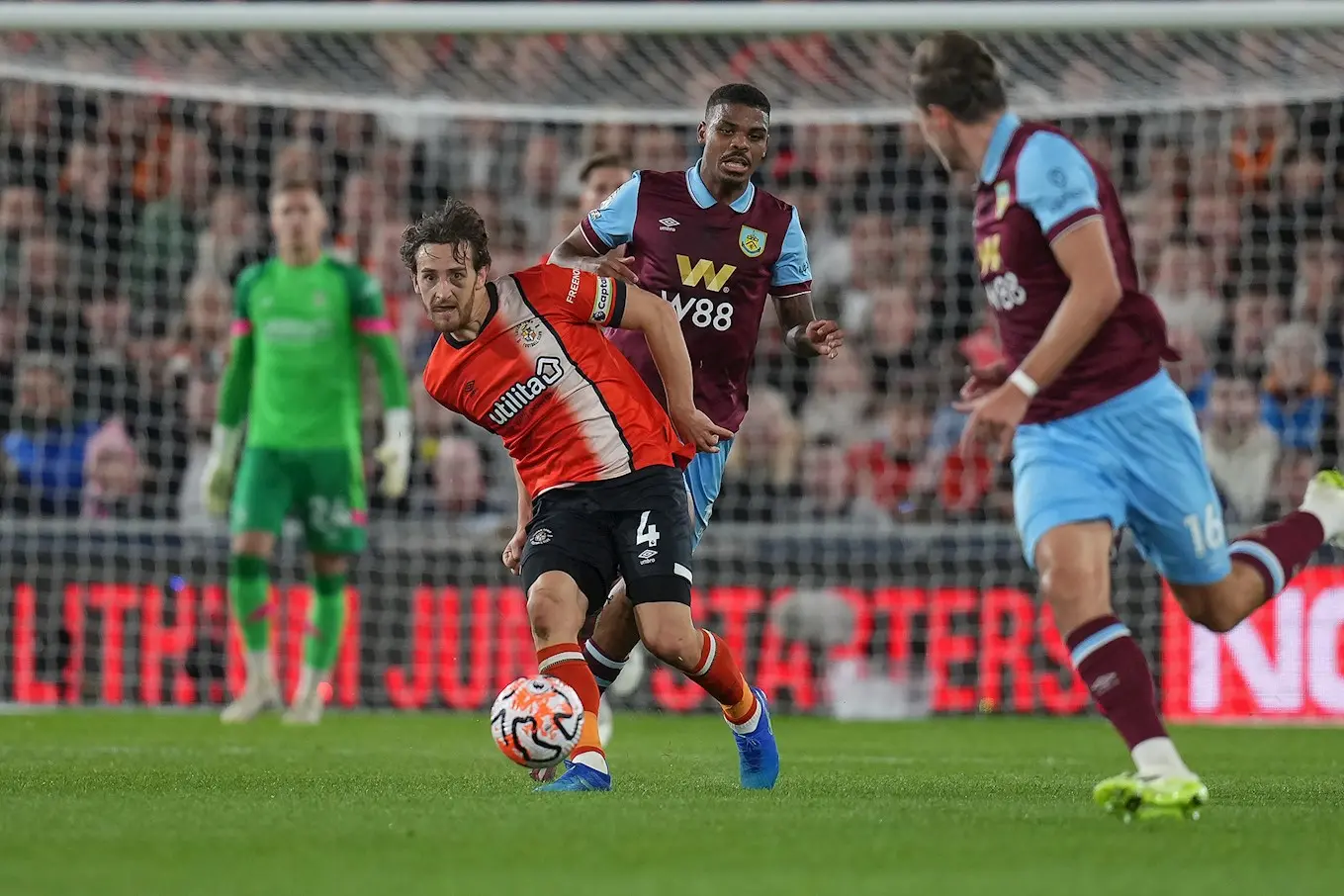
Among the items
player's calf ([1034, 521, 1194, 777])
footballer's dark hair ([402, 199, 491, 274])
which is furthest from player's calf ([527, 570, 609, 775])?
player's calf ([1034, 521, 1194, 777])

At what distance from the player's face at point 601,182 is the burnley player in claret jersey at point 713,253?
123 centimetres

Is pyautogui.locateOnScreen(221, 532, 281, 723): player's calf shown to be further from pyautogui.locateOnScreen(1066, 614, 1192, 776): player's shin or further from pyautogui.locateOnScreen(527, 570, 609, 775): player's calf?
pyautogui.locateOnScreen(1066, 614, 1192, 776): player's shin

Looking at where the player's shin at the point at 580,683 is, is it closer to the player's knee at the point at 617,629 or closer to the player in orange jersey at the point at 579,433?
the player in orange jersey at the point at 579,433

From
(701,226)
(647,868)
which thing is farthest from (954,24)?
(647,868)

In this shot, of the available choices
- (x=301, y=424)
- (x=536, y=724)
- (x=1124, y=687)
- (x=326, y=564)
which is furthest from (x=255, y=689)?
(x=1124, y=687)

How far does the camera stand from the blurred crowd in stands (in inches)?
472

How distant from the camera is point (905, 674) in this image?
35.9ft

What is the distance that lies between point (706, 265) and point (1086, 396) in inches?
72.2

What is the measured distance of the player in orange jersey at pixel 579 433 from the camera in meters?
5.62

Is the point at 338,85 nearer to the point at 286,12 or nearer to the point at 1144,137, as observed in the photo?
the point at 286,12

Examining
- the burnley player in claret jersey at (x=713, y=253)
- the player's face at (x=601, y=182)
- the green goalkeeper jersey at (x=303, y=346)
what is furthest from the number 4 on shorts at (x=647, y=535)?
the green goalkeeper jersey at (x=303, y=346)

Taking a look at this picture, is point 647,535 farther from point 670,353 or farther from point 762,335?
point 762,335

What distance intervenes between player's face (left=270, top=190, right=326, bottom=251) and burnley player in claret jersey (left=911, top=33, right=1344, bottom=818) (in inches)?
214

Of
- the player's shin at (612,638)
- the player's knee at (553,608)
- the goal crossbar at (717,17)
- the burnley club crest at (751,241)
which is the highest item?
the goal crossbar at (717,17)
